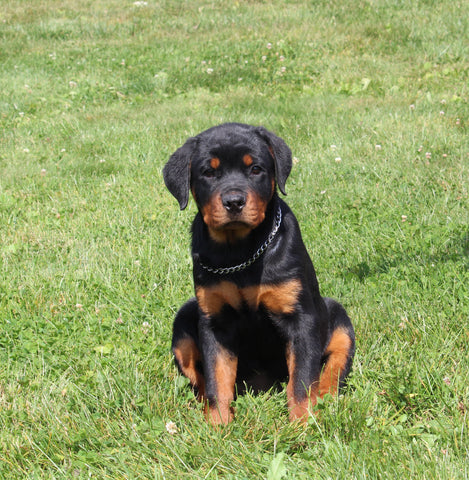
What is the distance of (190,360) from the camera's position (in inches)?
127

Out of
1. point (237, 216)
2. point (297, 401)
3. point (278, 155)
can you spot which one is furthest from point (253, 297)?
point (278, 155)

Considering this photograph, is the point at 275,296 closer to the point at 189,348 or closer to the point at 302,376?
the point at 302,376

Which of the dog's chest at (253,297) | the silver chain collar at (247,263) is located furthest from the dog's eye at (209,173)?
the dog's chest at (253,297)

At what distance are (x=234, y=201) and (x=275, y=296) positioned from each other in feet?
1.67

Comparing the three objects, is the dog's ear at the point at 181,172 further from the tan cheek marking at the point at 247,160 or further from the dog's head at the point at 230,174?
the tan cheek marking at the point at 247,160

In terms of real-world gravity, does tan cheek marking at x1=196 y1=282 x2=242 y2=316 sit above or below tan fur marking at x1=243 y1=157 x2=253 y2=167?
below

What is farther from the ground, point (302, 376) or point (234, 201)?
point (234, 201)

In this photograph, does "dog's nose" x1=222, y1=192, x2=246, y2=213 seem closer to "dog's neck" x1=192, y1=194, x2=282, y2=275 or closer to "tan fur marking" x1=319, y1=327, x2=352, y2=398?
"dog's neck" x1=192, y1=194, x2=282, y2=275

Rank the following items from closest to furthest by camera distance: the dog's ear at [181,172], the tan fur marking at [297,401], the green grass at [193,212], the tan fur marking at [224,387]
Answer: the green grass at [193,212] → the tan fur marking at [297,401] → the tan fur marking at [224,387] → the dog's ear at [181,172]

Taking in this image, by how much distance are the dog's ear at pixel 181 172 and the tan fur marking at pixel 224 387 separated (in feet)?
2.72

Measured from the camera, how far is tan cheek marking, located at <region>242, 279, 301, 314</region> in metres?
2.93

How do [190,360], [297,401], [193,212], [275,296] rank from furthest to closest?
1. [193,212]
2. [190,360]
3. [275,296]
4. [297,401]

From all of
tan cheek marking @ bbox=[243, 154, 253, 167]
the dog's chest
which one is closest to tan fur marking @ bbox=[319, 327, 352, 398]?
the dog's chest

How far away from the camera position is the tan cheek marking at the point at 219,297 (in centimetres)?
296
